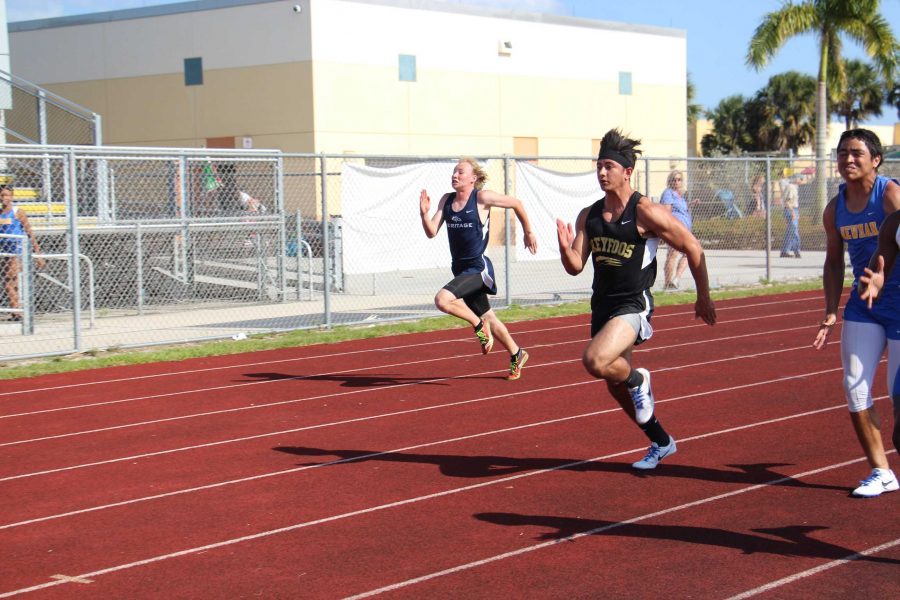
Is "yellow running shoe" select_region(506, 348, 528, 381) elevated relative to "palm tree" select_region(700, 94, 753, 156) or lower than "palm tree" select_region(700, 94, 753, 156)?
lower

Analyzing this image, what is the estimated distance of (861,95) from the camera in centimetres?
6850

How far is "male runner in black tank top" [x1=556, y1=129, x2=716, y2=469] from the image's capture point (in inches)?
280

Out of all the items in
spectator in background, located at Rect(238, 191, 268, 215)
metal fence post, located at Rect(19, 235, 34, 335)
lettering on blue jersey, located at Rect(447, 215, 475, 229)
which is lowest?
metal fence post, located at Rect(19, 235, 34, 335)

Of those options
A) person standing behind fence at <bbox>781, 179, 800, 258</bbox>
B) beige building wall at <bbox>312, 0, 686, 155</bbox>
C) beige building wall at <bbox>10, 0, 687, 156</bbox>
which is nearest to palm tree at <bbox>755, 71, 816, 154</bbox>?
beige building wall at <bbox>312, 0, 686, 155</bbox>

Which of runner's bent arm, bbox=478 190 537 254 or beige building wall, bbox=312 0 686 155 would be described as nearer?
runner's bent arm, bbox=478 190 537 254

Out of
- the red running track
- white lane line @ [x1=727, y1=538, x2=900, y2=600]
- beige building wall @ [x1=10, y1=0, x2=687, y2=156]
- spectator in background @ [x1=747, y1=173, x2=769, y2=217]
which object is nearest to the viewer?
white lane line @ [x1=727, y1=538, x2=900, y2=600]

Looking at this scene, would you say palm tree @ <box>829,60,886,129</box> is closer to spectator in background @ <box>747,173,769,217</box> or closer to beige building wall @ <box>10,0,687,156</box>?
beige building wall @ <box>10,0,687,156</box>

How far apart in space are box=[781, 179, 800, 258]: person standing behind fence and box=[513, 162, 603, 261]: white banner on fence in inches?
307

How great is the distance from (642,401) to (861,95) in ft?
218

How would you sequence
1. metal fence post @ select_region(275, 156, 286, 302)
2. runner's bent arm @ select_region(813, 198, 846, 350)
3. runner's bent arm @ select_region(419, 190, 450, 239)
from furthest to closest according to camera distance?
metal fence post @ select_region(275, 156, 286, 302) → runner's bent arm @ select_region(419, 190, 450, 239) → runner's bent arm @ select_region(813, 198, 846, 350)

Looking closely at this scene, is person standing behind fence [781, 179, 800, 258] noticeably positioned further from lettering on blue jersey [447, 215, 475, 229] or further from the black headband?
the black headband

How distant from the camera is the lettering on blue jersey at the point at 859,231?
6.61m

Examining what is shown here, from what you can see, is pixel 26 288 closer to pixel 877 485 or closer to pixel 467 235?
pixel 467 235

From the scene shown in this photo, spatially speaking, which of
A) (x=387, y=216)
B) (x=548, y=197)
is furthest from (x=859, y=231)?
(x=548, y=197)
